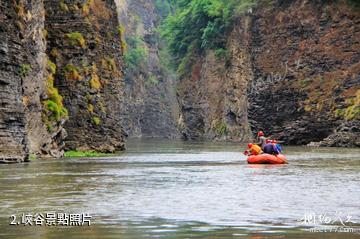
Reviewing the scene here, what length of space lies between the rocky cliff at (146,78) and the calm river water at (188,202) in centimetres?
10953

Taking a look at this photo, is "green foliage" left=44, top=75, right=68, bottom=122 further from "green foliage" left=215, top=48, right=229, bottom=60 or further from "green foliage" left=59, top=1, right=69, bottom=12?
"green foliage" left=215, top=48, right=229, bottom=60

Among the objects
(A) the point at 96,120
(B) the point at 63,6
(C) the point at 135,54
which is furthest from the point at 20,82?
(C) the point at 135,54

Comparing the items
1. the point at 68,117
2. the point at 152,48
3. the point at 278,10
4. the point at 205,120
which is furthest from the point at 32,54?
the point at 152,48

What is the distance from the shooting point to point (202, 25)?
104 metres

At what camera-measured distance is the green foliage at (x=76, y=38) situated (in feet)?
179

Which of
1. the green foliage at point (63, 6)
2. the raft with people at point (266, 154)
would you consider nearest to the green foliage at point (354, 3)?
the green foliage at point (63, 6)

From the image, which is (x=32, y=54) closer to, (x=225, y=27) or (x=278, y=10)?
(x=278, y=10)

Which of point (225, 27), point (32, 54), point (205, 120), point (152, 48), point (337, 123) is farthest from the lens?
point (152, 48)

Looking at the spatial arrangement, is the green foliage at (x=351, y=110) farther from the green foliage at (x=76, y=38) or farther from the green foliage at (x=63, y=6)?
the green foliage at (x=63, y=6)

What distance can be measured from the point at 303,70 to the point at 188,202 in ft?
196

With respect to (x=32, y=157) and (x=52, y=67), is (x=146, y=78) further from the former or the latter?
(x=32, y=157)

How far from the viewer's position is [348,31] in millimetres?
74750

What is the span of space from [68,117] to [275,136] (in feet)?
103

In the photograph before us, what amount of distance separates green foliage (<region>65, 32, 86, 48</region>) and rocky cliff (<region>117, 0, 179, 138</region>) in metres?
83.2
